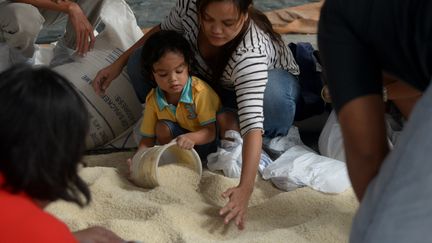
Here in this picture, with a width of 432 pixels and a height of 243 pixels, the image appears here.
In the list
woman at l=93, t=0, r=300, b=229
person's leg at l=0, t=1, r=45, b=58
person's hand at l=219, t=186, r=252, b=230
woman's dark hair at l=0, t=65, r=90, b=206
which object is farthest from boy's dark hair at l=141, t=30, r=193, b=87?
woman's dark hair at l=0, t=65, r=90, b=206

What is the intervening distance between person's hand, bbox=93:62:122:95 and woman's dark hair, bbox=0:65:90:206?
1.07m

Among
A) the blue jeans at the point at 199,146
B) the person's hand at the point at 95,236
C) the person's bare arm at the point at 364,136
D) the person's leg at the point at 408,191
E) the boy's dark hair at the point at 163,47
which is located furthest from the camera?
the blue jeans at the point at 199,146

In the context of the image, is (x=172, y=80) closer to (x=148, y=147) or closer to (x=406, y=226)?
(x=148, y=147)

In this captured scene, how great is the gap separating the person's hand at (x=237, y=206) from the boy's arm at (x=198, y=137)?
240 millimetres

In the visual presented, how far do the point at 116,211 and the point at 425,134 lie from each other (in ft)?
3.28

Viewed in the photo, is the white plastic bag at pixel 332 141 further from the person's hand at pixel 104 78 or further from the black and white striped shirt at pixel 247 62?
the person's hand at pixel 104 78

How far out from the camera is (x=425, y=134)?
88 cm

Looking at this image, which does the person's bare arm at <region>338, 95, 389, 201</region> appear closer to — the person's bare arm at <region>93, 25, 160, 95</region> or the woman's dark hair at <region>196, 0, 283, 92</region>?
the woman's dark hair at <region>196, 0, 283, 92</region>

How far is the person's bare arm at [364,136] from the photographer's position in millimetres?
991

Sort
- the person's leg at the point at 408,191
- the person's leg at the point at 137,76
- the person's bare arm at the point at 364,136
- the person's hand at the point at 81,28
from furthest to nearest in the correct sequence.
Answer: the person's hand at the point at 81,28 < the person's leg at the point at 137,76 < the person's bare arm at the point at 364,136 < the person's leg at the point at 408,191

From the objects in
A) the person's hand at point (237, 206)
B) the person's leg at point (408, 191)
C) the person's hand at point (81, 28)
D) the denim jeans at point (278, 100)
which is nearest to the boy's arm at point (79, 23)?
the person's hand at point (81, 28)

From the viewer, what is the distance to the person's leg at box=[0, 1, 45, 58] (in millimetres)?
2324

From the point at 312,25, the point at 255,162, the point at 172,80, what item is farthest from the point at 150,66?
the point at 312,25

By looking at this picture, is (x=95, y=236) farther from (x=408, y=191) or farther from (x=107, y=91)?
(x=107, y=91)
